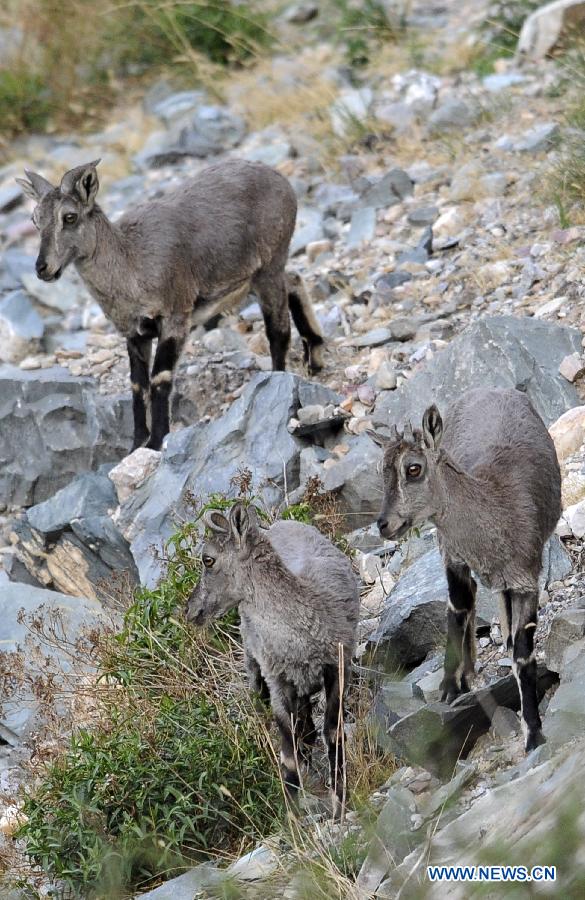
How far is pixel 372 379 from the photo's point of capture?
983 cm

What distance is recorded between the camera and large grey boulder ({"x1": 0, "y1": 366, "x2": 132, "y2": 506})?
10.9m

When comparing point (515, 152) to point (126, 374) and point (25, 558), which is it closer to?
point (126, 374)

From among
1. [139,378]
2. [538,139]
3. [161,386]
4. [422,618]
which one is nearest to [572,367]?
[422,618]

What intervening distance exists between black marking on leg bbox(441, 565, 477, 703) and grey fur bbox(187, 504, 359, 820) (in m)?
0.44

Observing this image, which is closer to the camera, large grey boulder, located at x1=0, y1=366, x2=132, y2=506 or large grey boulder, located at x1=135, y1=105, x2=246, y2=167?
large grey boulder, located at x1=0, y1=366, x2=132, y2=506

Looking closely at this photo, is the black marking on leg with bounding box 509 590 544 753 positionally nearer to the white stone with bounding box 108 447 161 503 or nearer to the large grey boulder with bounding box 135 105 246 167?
the white stone with bounding box 108 447 161 503

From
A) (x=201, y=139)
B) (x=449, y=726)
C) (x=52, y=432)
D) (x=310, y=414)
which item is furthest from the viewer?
(x=201, y=139)

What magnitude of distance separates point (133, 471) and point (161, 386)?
2.20 feet

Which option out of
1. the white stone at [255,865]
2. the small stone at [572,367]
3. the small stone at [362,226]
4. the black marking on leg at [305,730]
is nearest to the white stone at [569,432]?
the small stone at [572,367]

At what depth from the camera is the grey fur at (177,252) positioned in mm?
9602

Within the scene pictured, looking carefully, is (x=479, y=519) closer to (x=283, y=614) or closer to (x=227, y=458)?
(x=283, y=614)

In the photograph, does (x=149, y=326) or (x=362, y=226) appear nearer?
(x=149, y=326)

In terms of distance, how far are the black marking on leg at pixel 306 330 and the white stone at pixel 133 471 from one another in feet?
5.15

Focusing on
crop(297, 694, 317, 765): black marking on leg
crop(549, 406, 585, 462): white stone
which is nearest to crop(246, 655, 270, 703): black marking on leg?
crop(297, 694, 317, 765): black marking on leg
